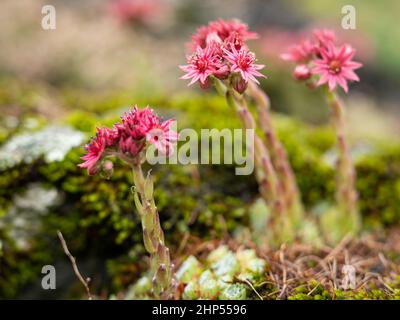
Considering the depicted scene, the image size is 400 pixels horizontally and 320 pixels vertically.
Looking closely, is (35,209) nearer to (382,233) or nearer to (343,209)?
(343,209)

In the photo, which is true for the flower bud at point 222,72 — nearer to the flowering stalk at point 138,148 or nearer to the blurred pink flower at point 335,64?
the flowering stalk at point 138,148

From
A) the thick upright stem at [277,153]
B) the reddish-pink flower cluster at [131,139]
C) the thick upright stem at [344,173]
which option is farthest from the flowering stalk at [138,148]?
the thick upright stem at [344,173]

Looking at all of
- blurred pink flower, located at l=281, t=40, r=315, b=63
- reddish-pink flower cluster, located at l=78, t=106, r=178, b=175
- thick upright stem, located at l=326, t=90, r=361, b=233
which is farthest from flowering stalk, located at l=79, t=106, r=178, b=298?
thick upright stem, located at l=326, t=90, r=361, b=233

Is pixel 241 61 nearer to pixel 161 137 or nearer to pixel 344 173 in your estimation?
pixel 161 137

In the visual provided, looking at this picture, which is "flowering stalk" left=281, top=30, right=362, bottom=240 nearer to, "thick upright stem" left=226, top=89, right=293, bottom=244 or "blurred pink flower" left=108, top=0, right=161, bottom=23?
"thick upright stem" left=226, top=89, right=293, bottom=244

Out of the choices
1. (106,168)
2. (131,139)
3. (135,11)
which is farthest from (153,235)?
(135,11)
